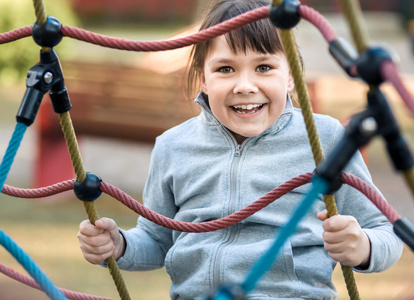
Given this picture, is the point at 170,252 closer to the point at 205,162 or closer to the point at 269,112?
the point at 205,162

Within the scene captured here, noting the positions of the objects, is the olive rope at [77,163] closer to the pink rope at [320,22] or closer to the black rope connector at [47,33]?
the black rope connector at [47,33]

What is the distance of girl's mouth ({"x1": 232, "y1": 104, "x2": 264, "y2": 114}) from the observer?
125cm

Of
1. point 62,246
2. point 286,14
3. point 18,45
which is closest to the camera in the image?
point 286,14

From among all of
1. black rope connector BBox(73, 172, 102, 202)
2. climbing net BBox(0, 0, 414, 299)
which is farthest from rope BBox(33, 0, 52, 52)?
black rope connector BBox(73, 172, 102, 202)

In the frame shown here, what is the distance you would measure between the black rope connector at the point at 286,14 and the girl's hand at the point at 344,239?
0.97 feet

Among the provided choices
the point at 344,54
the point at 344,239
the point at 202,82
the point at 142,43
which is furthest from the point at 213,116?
the point at 344,54

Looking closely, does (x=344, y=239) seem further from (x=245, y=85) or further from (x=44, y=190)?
(x=44, y=190)

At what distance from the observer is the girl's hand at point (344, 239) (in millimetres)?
1062

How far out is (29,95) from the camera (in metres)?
1.06

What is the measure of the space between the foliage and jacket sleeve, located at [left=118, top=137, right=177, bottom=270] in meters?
6.13

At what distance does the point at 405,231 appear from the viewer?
35.6 inches

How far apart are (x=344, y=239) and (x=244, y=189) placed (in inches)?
9.9

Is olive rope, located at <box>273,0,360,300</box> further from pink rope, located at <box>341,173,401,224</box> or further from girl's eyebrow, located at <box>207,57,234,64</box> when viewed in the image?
girl's eyebrow, located at <box>207,57,234,64</box>

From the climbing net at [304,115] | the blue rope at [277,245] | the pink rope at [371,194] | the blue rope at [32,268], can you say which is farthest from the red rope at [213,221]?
the blue rope at [277,245]
